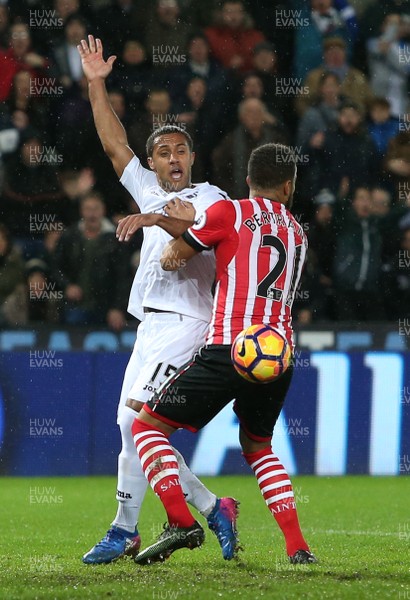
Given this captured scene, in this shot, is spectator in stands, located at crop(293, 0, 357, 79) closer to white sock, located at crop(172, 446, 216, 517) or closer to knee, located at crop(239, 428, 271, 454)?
white sock, located at crop(172, 446, 216, 517)

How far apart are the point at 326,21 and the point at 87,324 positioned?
454cm

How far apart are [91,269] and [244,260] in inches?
225

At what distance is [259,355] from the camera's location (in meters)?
5.35

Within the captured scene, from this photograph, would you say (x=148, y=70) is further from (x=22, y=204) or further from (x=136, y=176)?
(x=136, y=176)

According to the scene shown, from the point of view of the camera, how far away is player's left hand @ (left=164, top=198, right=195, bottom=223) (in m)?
5.75

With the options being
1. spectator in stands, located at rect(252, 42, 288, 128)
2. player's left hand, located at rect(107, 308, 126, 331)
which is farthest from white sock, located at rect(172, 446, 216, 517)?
spectator in stands, located at rect(252, 42, 288, 128)

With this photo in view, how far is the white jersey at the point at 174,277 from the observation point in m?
6.16

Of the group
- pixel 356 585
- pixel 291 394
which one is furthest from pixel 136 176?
pixel 291 394

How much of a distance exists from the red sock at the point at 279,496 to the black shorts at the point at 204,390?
0.34 m

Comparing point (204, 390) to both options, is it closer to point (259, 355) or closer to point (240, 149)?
point (259, 355)

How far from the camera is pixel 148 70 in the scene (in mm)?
12438

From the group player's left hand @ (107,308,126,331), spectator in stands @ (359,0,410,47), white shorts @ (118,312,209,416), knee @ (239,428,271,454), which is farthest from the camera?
spectator in stands @ (359,0,410,47)

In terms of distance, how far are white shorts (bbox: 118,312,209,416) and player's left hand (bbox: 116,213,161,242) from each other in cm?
70

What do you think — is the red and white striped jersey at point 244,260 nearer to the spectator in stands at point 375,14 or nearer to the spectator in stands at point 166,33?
the spectator in stands at point 166,33
